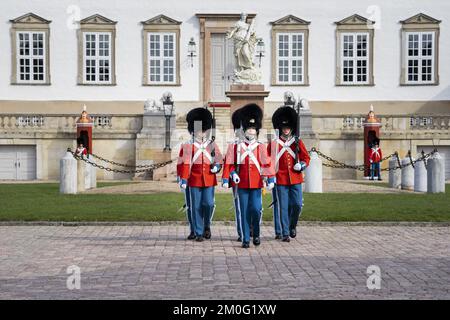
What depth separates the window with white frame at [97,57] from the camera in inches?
1578

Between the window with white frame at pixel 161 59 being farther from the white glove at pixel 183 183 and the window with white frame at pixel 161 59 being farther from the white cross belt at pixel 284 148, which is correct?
the white glove at pixel 183 183

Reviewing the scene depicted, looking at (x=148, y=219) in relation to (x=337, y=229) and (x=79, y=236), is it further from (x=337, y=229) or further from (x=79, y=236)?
(x=337, y=229)

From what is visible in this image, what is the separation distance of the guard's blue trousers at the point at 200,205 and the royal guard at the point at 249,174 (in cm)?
76

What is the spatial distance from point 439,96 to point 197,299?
109 feet

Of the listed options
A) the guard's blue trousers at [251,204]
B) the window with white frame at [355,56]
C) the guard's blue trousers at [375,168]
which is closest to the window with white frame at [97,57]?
the window with white frame at [355,56]

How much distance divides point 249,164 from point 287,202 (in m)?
1.13

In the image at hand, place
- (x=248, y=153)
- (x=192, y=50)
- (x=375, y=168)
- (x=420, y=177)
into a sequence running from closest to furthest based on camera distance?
(x=248, y=153), (x=420, y=177), (x=375, y=168), (x=192, y=50)

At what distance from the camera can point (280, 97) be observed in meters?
39.8

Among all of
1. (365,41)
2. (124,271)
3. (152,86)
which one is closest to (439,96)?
(365,41)

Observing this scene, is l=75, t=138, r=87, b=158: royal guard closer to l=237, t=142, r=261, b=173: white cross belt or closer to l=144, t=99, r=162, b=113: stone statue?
l=144, t=99, r=162, b=113: stone statue

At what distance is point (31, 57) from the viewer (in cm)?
3994

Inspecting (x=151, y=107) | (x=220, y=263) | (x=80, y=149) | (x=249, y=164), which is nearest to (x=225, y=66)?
(x=151, y=107)

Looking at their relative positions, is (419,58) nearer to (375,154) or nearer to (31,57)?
(375,154)

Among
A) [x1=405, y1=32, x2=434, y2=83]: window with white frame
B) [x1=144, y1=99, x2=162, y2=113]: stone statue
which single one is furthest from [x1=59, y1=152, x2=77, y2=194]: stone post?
[x1=405, y1=32, x2=434, y2=83]: window with white frame
